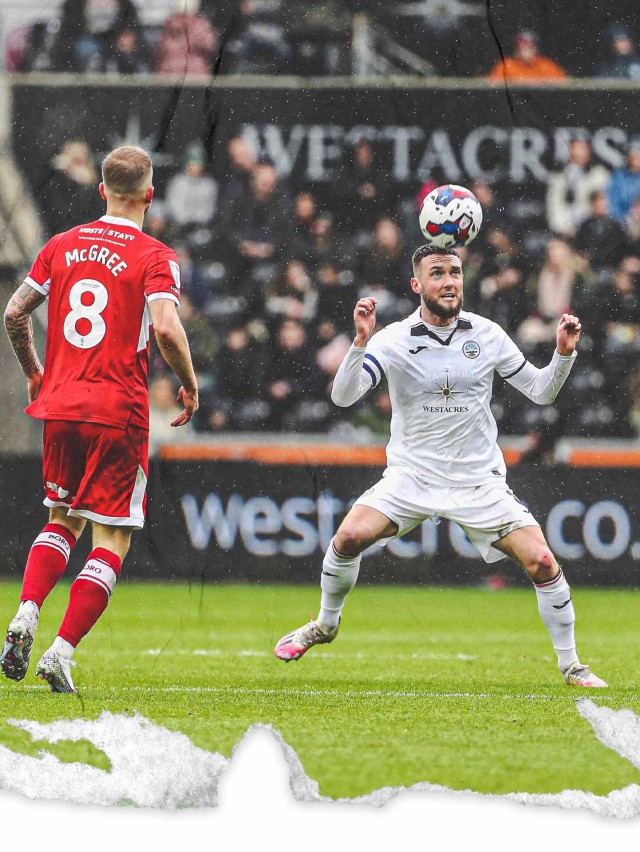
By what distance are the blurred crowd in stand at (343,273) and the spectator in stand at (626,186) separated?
0.01 metres

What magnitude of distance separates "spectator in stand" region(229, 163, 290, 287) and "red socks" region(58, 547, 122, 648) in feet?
21.6

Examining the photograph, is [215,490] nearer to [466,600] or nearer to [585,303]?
[466,600]

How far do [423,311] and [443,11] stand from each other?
581 centimetres

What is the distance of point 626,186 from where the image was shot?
1145 centimetres

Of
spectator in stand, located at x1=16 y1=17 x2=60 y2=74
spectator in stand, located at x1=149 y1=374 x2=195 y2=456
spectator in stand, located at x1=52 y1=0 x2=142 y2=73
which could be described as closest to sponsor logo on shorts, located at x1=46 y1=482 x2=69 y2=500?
spectator in stand, located at x1=149 y1=374 x2=195 y2=456

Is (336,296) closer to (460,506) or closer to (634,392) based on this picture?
(634,392)

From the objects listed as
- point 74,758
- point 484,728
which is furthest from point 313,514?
point 74,758

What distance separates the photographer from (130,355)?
5.18 m

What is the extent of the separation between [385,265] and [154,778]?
8.34 meters

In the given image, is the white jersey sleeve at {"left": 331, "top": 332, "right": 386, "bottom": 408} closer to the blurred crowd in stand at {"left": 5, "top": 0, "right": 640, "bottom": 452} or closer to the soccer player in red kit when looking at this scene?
the soccer player in red kit

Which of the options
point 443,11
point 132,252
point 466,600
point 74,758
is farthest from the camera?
point 443,11

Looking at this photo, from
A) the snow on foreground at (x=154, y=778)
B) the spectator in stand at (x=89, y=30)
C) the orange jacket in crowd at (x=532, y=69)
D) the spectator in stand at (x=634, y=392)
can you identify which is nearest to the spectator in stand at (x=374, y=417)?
the spectator in stand at (x=634, y=392)

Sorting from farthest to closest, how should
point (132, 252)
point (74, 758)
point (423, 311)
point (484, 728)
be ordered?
point (423, 311), point (132, 252), point (484, 728), point (74, 758)

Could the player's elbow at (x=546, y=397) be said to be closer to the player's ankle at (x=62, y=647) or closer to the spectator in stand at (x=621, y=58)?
the player's ankle at (x=62, y=647)
